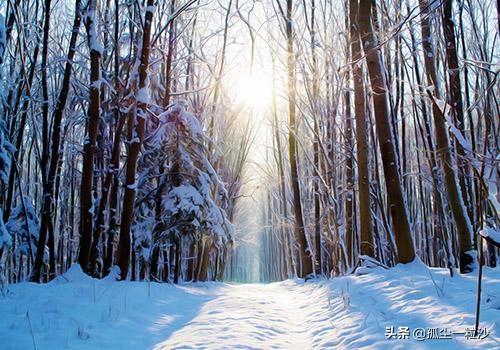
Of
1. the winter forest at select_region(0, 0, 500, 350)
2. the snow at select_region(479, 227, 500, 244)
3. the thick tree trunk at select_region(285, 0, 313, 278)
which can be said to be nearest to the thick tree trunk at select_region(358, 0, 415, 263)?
the winter forest at select_region(0, 0, 500, 350)

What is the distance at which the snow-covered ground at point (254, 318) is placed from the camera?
2965mm

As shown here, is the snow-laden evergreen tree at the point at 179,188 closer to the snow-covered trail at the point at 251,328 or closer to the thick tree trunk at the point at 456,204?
the snow-covered trail at the point at 251,328

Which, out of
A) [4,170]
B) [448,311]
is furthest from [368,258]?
[4,170]

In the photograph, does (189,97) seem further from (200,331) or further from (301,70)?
(200,331)

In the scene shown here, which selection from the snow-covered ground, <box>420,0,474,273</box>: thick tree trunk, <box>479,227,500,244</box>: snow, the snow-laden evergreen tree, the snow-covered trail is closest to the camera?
<box>479,227,500,244</box>: snow

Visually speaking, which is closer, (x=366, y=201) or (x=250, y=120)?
(x=366, y=201)

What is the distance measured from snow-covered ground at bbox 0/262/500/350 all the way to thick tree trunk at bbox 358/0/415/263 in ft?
1.26

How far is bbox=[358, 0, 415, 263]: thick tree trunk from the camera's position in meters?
5.52

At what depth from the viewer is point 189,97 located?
13.6m

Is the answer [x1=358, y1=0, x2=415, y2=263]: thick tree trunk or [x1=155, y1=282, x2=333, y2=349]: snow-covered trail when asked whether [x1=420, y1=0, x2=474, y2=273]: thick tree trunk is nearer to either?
[x1=358, y1=0, x2=415, y2=263]: thick tree trunk

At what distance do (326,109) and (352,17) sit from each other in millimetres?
5144

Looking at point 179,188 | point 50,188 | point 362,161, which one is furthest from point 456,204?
point 50,188

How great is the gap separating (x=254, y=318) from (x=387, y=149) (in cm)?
345

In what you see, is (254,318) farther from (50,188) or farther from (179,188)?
(50,188)
